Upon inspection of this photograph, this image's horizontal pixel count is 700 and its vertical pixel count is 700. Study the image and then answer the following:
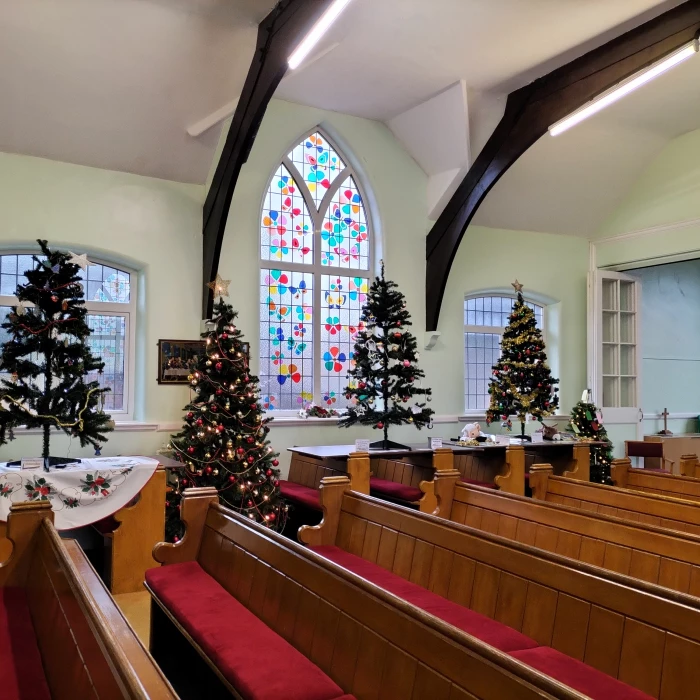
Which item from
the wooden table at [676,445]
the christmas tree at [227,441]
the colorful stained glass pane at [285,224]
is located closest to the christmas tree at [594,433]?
Answer: the wooden table at [676,445]

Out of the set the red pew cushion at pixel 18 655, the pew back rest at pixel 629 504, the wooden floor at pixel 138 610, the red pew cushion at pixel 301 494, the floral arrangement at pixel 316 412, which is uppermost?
the floral arrangement at pixel 316 412

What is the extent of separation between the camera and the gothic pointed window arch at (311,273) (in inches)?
264

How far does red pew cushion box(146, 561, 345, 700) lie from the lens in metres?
1.94

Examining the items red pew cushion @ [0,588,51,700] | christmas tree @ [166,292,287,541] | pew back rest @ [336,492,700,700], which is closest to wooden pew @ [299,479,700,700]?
pew back rest @ [336,492,700,700]

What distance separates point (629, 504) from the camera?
3.75 meters

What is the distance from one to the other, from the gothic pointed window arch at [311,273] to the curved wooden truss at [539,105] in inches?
31.2

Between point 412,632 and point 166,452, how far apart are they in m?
4.02

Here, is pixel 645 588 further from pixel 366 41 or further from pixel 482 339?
pixel 482 339

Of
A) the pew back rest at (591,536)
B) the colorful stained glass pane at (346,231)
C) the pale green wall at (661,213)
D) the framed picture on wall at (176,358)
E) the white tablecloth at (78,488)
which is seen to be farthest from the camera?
the pale green wall at (661,213)

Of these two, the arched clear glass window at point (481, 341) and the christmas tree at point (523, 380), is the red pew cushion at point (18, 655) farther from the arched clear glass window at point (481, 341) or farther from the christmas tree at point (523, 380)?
the arched clear glass window at point (481, 341)

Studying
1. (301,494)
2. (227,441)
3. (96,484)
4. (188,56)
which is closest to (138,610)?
(96,484)

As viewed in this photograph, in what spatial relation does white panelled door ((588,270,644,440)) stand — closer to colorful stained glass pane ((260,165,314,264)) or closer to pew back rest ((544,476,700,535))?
colorful stained glass pane ((260,165,314,264))

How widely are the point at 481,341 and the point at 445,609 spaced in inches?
227

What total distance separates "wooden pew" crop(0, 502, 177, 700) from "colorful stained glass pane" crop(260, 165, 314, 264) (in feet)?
14.1
